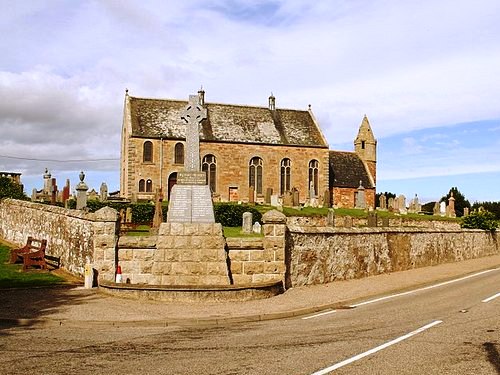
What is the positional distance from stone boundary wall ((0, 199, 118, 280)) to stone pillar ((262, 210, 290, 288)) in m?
4.24

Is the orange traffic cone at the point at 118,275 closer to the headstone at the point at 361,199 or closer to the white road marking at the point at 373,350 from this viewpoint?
the white road marking at the point at 373,350

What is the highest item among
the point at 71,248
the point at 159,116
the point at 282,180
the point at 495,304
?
the point at 159,116

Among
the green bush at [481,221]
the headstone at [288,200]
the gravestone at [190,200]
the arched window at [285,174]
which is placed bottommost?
the green bush at [481,221]

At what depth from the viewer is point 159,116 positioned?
49.4 meters

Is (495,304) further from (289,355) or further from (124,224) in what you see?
(124,224)

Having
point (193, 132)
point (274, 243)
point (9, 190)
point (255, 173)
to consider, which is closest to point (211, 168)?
point (255, 173)

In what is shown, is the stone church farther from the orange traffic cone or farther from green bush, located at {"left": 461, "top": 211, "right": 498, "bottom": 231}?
the orange traffic cone

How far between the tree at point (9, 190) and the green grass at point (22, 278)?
13.0 metres

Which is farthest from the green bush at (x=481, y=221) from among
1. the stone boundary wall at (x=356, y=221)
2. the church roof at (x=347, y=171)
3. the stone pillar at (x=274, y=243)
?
the stone pillar at (x=274, y=243)

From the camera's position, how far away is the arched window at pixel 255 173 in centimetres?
5094

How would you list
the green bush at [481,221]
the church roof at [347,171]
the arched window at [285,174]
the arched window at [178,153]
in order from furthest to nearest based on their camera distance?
the church roof at [347,171] < the arched window at [285,174] < the arched window at [178,153] < the green bush at [481,221]

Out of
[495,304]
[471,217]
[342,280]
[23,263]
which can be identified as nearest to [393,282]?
[342,280]

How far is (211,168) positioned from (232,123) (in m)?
5.22

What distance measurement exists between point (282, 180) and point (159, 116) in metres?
13.1
